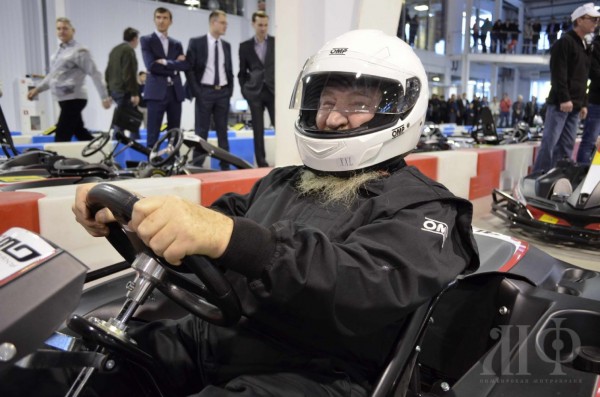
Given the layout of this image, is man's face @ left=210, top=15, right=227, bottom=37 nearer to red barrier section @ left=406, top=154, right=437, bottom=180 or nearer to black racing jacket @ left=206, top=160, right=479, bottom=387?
red barrier section @ left=406, top=154, right=437, bottom=180

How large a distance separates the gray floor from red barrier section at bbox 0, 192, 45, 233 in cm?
291

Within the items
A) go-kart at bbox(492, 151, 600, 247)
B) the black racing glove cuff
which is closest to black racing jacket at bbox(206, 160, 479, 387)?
the black racing glove cuff

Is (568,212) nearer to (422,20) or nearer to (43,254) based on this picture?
(43,254)

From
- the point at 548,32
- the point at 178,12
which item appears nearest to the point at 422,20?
the point at 548,32

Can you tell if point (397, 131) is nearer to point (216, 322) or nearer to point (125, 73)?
point (216, 322)

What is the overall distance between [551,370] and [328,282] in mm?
546

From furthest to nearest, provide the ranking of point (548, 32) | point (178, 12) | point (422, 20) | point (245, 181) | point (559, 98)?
point (548, 32) → point (422, 20) → point (178, 12) → point (559, 98) → point (245, 181)

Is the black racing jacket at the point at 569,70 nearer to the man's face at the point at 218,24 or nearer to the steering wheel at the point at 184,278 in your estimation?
the man's face at the point at 218,24

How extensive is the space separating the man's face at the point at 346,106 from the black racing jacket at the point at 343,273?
20cm

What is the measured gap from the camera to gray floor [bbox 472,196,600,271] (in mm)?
3279

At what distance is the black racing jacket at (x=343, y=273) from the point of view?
946 mm

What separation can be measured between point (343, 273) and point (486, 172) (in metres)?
4.74

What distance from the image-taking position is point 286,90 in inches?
148

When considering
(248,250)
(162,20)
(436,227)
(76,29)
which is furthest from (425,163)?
(76,29)
